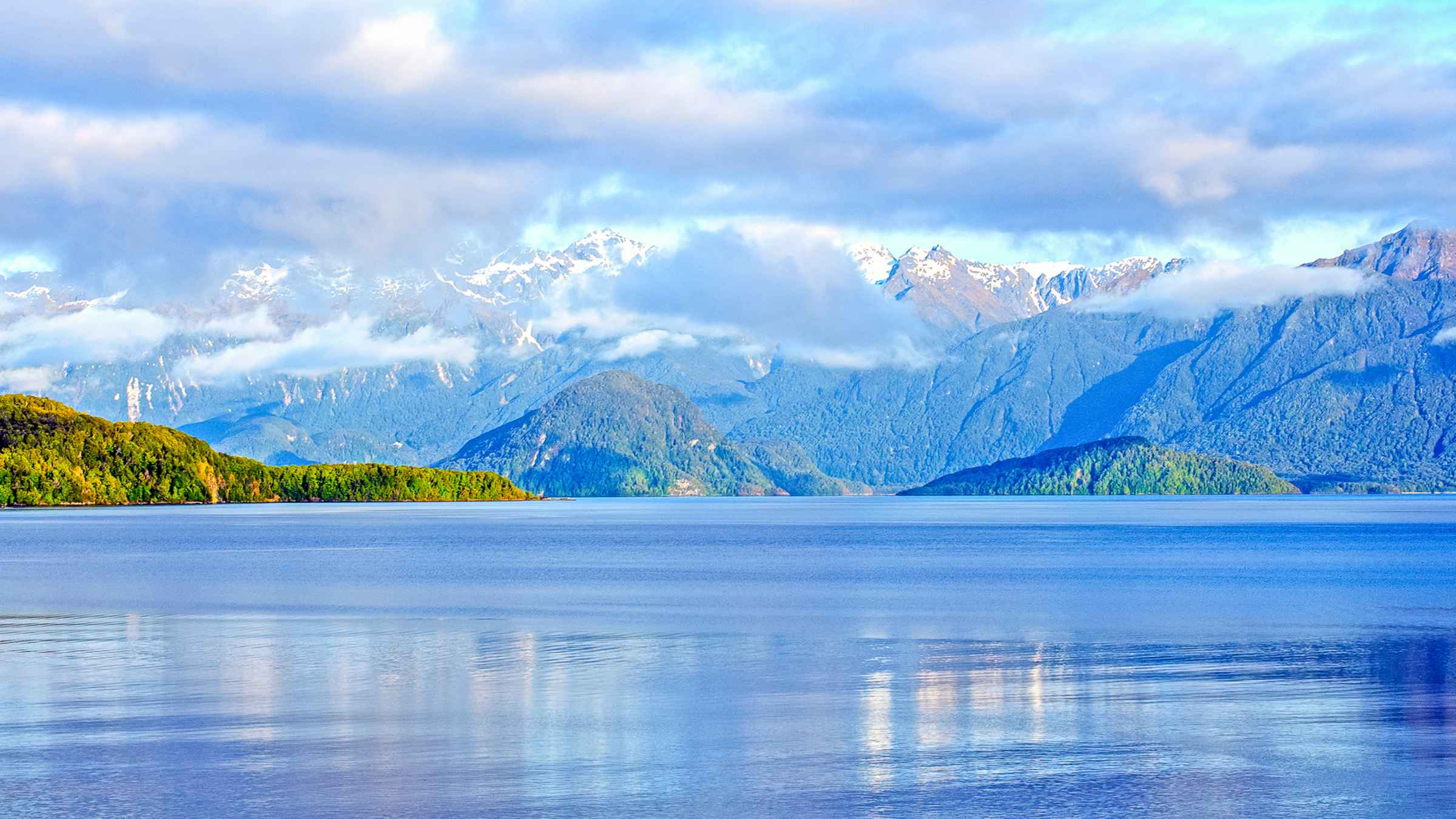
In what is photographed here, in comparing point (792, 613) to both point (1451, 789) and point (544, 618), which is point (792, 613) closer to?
point (544, 618)

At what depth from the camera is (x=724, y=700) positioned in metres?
46.9

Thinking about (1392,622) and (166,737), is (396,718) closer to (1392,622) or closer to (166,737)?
(166,737)

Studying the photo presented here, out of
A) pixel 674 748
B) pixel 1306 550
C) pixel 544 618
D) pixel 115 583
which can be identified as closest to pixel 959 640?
pixel 544 618

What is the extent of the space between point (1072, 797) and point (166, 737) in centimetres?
2260

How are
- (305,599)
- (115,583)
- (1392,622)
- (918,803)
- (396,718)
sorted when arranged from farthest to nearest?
(115,583)
(305,599)
(1392,622)
(396,718)
(918,803)

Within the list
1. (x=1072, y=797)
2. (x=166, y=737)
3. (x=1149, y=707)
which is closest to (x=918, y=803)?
(x=1072, y=797)

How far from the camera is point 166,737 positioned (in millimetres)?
39500

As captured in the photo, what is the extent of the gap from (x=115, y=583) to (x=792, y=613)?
50.8 meters

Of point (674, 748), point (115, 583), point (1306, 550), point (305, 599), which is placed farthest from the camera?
point (1306, 550)

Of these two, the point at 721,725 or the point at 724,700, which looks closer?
the point at 721,725

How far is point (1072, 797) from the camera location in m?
32.3

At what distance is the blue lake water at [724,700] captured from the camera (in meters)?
32.9

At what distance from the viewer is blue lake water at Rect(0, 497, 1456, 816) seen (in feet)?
108

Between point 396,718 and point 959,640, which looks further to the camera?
point 959,640
